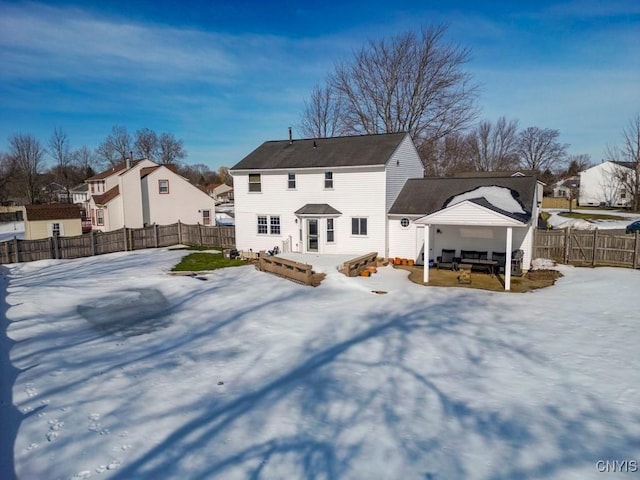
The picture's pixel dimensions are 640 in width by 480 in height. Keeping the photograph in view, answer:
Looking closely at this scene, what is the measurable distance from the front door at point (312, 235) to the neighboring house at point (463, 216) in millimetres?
Result: 3808

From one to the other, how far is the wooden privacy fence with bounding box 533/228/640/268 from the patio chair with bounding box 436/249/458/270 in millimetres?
3901

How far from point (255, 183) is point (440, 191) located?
9963 millimetres

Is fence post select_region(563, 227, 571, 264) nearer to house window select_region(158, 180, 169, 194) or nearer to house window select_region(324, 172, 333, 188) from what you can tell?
house window select_region(324, 172, 333, 188)

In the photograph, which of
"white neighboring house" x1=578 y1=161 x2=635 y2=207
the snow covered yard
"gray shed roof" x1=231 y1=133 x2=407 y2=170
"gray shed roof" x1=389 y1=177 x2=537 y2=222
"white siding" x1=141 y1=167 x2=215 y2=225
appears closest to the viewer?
the snow covered yard

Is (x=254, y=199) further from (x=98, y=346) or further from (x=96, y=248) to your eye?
(x=98, y=346)

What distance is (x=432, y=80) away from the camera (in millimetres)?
34281

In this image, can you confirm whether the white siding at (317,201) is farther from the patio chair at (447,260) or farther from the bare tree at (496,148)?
the bare tree at (496,148)

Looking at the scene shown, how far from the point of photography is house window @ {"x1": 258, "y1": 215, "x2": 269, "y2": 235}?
23000mm

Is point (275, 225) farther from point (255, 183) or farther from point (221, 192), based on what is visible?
point (221, 192)


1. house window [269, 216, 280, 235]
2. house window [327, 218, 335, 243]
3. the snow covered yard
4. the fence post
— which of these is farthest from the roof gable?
the fence post

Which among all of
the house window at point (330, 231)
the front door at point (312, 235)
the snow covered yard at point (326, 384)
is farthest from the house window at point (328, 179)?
the snow covered yard at point (326, 384)

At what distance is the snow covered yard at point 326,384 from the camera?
5555 mm

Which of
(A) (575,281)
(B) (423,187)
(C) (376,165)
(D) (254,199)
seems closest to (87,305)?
(D) (254,199)

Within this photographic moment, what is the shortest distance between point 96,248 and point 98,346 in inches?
671
